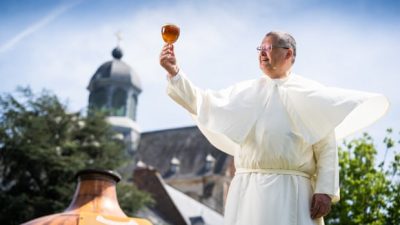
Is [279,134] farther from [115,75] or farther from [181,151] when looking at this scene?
[181,151]

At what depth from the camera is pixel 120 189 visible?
115ft

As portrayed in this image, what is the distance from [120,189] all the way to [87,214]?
89.9 feet

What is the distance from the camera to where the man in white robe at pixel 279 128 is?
382 cm

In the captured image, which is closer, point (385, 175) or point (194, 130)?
point (385, 175)

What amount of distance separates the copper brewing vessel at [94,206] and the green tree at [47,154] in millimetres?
24050

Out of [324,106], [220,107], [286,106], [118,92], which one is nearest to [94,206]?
[220,107]

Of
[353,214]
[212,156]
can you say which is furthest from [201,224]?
[353,214]

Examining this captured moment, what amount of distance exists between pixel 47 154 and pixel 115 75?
32.5 meters

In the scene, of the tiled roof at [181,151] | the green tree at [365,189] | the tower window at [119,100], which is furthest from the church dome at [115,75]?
the green tree at [365,189]

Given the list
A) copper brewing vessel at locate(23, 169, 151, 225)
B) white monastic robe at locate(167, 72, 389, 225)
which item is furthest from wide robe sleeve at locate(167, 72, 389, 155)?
copper brewing vessel at locate(23, 169, 151, 225)

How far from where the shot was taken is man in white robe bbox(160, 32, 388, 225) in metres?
3.82

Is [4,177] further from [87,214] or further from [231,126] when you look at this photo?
[231,126]

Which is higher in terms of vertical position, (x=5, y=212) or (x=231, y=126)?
(x=231, y=126)

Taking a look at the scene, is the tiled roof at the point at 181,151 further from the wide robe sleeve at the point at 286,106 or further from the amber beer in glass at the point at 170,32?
the amber beer in glass at the point at 170,32
